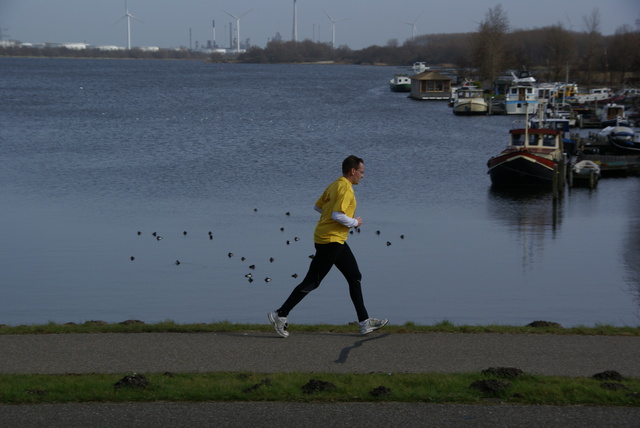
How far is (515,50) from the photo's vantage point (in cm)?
16750

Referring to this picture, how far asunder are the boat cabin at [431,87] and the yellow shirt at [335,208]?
108m

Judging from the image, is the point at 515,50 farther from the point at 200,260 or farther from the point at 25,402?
the point at 25,402

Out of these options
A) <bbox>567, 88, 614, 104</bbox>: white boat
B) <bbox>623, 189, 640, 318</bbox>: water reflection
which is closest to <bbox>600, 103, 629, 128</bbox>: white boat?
<bbox>567, 88, 614, 104</bbox>: white boat

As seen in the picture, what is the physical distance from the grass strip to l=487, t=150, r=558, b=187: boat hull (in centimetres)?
3472

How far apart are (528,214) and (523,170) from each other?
683 centimetres

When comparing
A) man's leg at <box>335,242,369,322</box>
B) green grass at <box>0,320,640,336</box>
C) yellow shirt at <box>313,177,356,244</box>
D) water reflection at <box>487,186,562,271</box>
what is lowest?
water reflection at <box>487,186,562,271</box>

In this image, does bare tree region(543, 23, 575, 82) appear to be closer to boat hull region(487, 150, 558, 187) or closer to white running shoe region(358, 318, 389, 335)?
boat hull region(487, 150, 558, 187)

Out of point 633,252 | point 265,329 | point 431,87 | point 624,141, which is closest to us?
point 265,329

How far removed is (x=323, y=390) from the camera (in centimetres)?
848

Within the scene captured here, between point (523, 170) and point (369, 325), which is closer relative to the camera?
point (369, 325)

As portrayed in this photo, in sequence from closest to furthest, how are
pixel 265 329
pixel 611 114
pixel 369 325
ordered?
pixel 369 325, pixel 265 329, pixel 611 114

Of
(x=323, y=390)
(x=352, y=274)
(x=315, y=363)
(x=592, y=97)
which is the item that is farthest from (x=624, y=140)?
(x=323, y=390)

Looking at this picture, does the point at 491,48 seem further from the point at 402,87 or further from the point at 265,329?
the point at 265,329

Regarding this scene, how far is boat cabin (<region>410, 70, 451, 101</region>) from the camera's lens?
11794 cm
